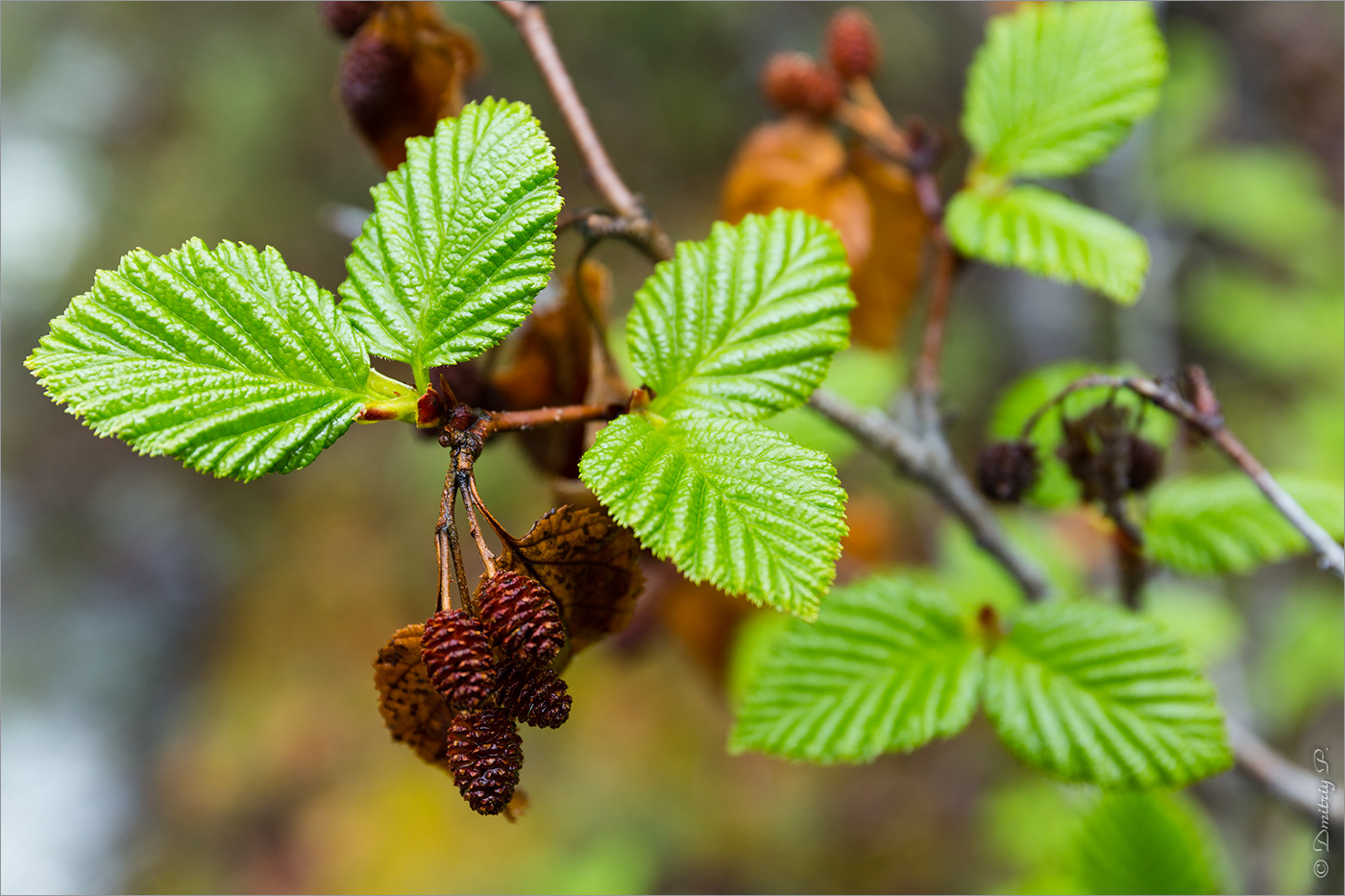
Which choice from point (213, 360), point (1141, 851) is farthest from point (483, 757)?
point (1141, 851)

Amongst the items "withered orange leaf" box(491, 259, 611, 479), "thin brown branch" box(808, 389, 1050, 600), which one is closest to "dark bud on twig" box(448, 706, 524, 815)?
"withered orange leaf" box(491, 259, 611, 479)

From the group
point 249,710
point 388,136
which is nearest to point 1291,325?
point 388,136

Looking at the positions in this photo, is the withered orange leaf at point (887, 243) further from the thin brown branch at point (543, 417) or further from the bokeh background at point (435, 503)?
the bokeh background at point (435, 503)

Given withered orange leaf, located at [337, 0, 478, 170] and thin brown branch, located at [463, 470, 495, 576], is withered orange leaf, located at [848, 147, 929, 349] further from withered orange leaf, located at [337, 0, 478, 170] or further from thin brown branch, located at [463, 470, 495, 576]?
thin brown branch, located at [463, 470, 495, 576]

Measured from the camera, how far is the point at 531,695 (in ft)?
1.57

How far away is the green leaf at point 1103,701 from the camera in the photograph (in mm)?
720

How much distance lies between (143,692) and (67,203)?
2205 mm

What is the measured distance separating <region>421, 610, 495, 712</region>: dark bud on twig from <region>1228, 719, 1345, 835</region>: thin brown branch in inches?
36.3

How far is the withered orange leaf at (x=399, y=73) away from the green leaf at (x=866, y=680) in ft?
2.01

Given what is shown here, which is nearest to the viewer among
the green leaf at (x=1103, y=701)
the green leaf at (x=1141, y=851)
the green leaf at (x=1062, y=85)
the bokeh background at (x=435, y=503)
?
the green leaf at (x=1103, y=701)

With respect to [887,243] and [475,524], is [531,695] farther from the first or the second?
[887,243]

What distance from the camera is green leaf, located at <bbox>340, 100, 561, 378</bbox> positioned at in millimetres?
525

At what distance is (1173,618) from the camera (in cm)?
156

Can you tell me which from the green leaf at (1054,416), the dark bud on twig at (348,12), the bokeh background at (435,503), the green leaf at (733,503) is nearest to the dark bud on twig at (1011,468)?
the green leaf at (1054,416)
